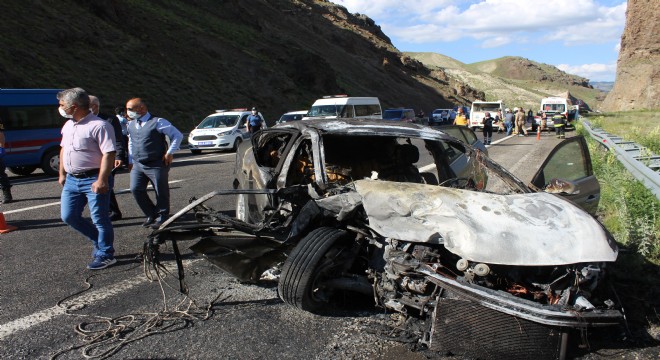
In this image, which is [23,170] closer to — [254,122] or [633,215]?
[254,122]

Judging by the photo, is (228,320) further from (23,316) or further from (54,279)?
(54,279)

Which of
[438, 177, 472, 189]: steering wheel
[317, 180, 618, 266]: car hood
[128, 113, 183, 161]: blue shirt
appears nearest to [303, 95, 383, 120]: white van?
[128, 113, 183, 161]: blue shirt

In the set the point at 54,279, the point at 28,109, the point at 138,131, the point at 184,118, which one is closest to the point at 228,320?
the point at 54,279

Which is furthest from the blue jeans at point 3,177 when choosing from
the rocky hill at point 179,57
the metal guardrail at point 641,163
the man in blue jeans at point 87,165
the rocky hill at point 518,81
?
the rocky hill at point 518,81

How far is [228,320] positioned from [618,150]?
577cm

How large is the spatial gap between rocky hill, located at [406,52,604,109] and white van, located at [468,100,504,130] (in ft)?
247

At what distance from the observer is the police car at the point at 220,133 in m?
18.0

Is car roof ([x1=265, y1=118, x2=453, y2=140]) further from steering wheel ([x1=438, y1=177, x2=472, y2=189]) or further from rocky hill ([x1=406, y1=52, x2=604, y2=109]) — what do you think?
rocky hill ([x1=406, y1=52, x2=604, y2=109])

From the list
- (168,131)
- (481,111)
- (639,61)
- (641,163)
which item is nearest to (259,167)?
(168,131)

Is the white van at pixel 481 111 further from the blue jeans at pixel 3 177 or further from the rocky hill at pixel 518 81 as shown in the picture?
the rocky hill at pixel 518 81

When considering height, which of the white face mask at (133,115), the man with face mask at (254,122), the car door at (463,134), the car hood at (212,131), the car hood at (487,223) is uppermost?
the white face mask at (133,115)

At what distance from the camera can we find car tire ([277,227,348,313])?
352cm

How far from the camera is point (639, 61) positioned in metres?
35.8

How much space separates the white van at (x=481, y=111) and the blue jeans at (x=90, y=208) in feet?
86.6
